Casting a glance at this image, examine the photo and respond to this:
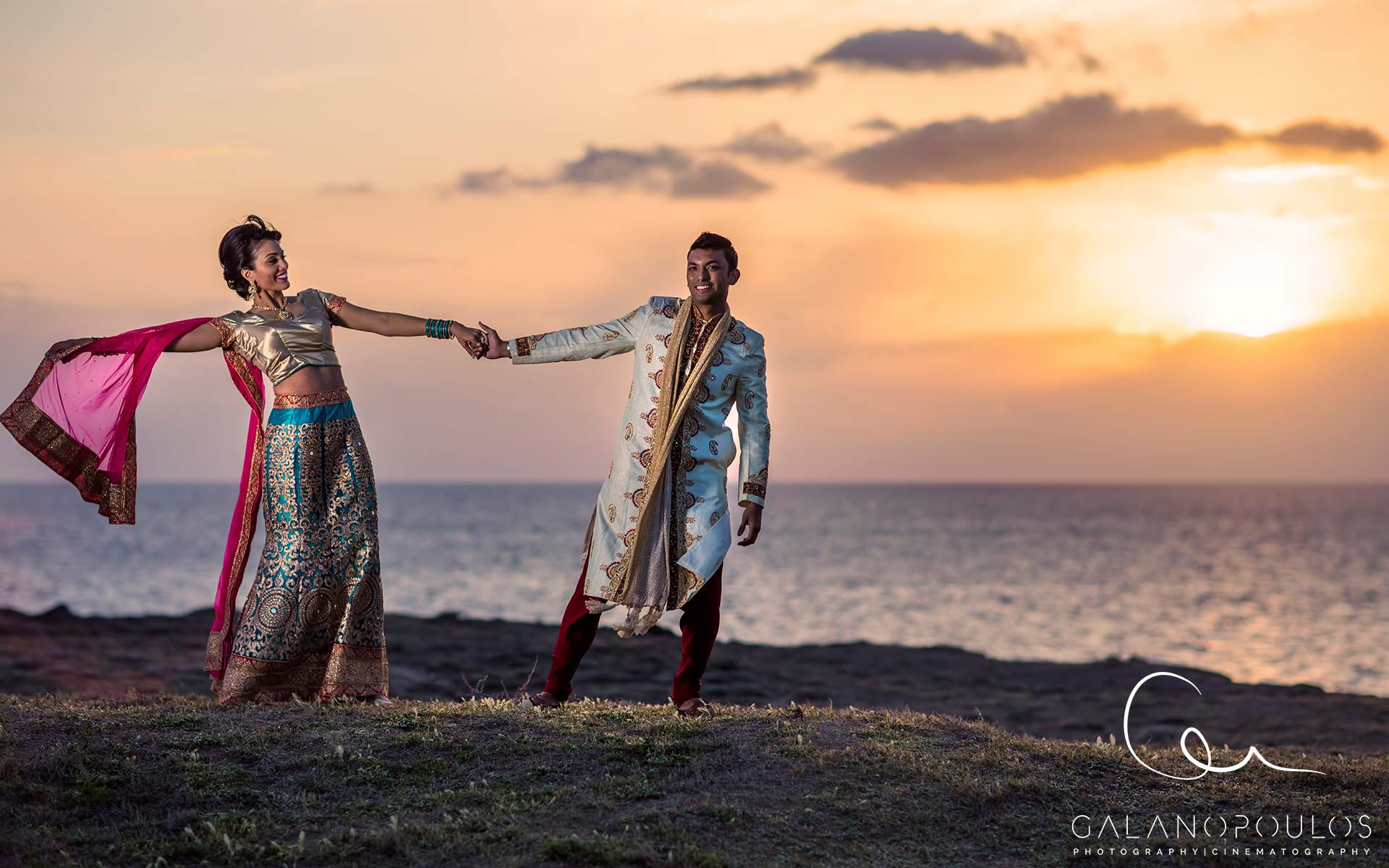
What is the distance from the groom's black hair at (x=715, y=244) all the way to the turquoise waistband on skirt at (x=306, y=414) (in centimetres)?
246

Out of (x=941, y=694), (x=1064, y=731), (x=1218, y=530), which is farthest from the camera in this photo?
(x=1218, y=530)

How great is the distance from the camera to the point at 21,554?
64.8 m

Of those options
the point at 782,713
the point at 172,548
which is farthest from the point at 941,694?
the point at 172,548

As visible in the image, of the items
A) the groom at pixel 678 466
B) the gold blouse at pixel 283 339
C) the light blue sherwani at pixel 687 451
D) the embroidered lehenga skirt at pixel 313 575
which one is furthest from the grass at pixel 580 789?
the gold blouse at pixel 283 339

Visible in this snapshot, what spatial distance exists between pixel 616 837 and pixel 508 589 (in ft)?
130

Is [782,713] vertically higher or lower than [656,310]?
lower

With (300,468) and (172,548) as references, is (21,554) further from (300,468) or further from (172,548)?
(300,468)

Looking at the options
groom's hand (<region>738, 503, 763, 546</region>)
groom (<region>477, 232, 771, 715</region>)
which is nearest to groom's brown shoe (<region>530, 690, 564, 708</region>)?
groom (<region>477, 232, 771, 715</region>)

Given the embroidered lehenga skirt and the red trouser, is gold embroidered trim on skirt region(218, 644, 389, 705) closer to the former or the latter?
the embroidered lehenga skirt

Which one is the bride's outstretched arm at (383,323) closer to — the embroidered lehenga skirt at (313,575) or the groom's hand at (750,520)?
the embroidered lehenga skirt at (313,575)

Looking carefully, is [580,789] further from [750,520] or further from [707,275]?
[707,275]

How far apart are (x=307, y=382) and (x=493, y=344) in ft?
3.84

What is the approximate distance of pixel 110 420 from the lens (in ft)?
26.6

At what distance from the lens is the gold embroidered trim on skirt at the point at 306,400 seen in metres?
7.80
